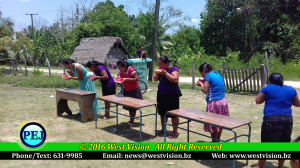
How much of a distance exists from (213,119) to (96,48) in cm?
2000

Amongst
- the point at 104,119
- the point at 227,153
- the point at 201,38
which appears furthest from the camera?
the point at 201,38

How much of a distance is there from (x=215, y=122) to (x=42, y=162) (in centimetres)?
281

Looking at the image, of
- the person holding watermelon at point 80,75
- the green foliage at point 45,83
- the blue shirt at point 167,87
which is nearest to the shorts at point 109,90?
the person holding watermelon at point 80,75

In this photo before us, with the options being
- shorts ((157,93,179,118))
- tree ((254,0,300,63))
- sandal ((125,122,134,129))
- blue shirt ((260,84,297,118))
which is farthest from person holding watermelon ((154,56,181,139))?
tree ((254,0,300,63))

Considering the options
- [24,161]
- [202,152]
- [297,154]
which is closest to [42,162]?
[24,161]

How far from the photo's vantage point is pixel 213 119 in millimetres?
4148

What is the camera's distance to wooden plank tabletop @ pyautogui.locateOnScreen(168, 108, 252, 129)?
3861 millimetres

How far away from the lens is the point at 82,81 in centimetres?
713

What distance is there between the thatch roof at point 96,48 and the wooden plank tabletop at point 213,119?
17947 mm

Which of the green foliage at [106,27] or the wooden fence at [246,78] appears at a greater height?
the green foliage at [106,27]

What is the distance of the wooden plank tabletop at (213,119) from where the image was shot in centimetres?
386

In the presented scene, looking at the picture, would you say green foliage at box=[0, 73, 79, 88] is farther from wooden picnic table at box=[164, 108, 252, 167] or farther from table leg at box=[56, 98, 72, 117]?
wooden picnic table at box=[164, 108, 252, 167]

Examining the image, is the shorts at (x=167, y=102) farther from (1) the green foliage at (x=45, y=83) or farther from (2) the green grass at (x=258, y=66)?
(2) the green grass at (x=258, y=66)

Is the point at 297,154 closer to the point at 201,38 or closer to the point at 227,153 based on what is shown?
the point at 227,153
